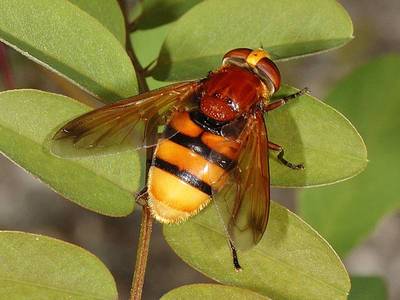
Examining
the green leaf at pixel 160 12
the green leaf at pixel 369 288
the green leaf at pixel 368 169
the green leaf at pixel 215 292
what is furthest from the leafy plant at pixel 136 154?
the green leaf at pixel 368 169

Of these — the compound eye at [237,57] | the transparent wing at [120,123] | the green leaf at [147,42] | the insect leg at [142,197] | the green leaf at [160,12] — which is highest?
the compound eye at [237,57]

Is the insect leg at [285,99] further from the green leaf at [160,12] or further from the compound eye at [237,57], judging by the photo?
the green leaf at [160,12]

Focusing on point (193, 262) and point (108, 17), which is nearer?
point (193, 262)

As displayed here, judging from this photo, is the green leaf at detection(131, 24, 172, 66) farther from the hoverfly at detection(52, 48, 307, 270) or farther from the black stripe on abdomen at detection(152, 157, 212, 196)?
the black stripe on abdomen at detection(152, 157, 212, 196)

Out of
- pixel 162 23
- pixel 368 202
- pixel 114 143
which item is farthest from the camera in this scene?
pixel 368 202

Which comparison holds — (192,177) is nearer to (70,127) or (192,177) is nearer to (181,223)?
(181,223)

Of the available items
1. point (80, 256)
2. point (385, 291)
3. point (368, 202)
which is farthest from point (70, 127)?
point (368, 202)

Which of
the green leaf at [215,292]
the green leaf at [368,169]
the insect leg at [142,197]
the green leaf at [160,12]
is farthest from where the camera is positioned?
the green leaf at [368,169]

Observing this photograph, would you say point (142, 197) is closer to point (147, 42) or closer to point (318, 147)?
point (318, 147)
